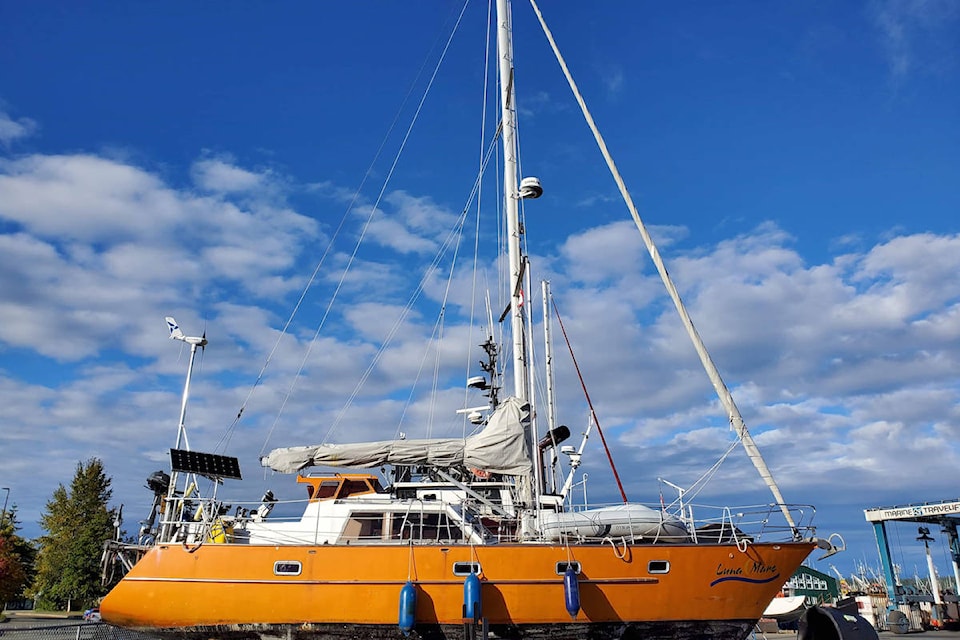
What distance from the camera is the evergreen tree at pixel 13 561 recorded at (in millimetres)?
26523

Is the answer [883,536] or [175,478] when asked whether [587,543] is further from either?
[883,536]

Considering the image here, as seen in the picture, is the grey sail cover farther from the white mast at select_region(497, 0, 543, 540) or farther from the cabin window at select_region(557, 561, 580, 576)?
the cabin window at select_region(557, 561, 580, 576)

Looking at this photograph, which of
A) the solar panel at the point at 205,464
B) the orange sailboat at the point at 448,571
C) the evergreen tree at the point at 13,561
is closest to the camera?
the orange sailboat at the point at 448,571

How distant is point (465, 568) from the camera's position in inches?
458

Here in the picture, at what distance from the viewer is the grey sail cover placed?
14.0 meters

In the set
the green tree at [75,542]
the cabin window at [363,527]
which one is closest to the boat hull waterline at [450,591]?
the cabin window at [363,527]

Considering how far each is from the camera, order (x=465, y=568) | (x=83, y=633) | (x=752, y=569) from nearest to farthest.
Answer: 1. (x=465, y=568)
2. (x=752, y=569)
3. (x=83, y=633)

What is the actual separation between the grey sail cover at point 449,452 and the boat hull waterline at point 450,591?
2628 mm

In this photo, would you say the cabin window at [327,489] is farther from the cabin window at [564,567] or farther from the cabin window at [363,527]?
the cabin window at [564,567]

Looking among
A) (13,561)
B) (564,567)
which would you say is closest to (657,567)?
(564,567)

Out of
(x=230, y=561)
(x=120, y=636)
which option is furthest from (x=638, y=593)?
(x=120, y=636)

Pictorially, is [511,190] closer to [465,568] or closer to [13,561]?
[465,568]

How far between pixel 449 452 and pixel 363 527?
2580mm

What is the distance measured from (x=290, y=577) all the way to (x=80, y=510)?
31793 millimetres
